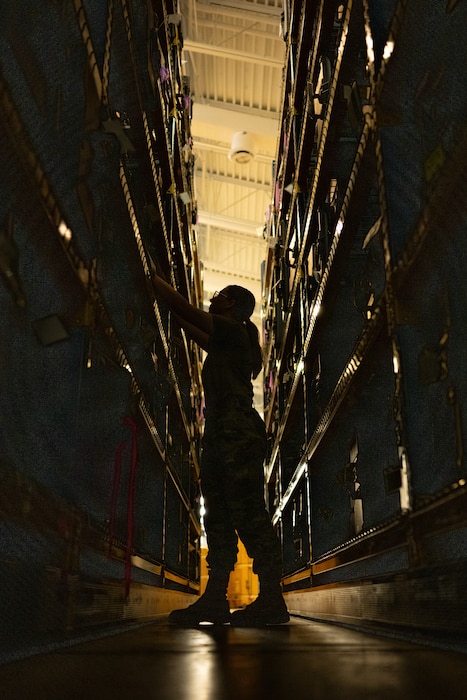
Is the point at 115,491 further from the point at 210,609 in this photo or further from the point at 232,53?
the point at 232,53

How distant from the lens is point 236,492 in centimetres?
297

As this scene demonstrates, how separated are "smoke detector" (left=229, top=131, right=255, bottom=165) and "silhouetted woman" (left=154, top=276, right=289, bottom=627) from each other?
8.47 meters

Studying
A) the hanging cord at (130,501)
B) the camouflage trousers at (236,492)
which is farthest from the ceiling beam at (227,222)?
the hanging cord at (130,501)

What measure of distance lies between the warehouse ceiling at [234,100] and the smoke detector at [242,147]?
2cm

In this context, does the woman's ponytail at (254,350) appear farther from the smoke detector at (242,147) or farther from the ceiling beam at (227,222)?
the ceiling beam at (227,222)

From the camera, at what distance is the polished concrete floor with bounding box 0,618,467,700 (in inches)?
37.5

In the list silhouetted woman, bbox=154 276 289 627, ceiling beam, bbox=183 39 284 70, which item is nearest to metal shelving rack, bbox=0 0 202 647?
silhouetted woman, bbox=154 276 289 627

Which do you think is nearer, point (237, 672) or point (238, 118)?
point (237, 672)

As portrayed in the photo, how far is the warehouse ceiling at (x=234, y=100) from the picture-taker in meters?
9.38

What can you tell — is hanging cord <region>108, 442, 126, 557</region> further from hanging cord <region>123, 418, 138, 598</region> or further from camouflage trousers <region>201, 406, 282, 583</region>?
camouflage trousers <region>201, 406, 282, 583</region>

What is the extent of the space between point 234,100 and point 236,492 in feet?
32.6

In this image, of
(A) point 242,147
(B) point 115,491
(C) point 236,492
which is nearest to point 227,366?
(C) point 236,492

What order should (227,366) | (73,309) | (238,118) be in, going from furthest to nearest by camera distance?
(238,118) < (227,366) < (73,309)

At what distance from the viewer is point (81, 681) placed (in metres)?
1.06
